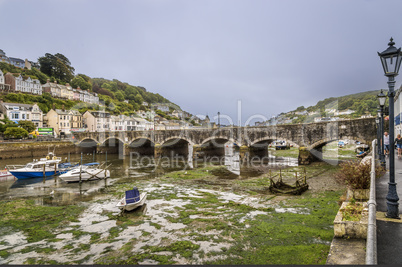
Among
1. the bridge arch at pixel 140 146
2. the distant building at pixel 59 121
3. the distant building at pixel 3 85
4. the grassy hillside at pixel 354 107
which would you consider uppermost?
the distant building at pixel 3 85

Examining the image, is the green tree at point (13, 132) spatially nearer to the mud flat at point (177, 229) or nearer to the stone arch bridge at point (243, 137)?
the stone arch bridge at point (243, 137)

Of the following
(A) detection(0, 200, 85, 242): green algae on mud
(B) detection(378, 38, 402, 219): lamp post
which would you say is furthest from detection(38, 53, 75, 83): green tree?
(B) detection(378, 38, 402, 219): lamp post

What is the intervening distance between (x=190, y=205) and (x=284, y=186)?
798 cm

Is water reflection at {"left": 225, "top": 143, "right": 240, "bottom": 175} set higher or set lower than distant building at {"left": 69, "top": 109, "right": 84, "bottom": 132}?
lower

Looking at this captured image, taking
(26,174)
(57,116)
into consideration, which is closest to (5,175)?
(26,174)

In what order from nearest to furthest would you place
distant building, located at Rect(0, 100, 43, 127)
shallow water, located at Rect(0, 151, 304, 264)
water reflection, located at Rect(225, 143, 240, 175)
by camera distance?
shallow water, located at Rect(0, 151, 304, 264)
water reflection, located at Rect(225, 143, 240, 175)
distant building, located at Rect(0, 100, 43, 127)

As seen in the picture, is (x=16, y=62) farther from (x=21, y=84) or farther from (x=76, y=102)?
(x=76, y=102)

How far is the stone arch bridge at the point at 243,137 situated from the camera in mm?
29047

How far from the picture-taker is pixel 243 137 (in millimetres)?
39188

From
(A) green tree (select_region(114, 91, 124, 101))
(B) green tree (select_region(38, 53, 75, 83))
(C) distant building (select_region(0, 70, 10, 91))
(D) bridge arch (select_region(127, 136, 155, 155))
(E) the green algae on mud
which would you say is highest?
(B) green tree (select_region(38, 53, 75, 83))

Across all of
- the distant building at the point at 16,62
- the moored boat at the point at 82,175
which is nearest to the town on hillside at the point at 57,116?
the moored boat at the point at 82,175

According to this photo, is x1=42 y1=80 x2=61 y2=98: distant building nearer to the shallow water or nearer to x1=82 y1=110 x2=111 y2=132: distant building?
x1=82 y1=110 x2=111 y2=132: distant building

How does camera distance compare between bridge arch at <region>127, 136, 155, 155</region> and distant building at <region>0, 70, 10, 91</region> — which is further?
distant building at <region>0, 70, 10, 91</region>

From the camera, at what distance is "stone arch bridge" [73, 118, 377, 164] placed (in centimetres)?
2905
